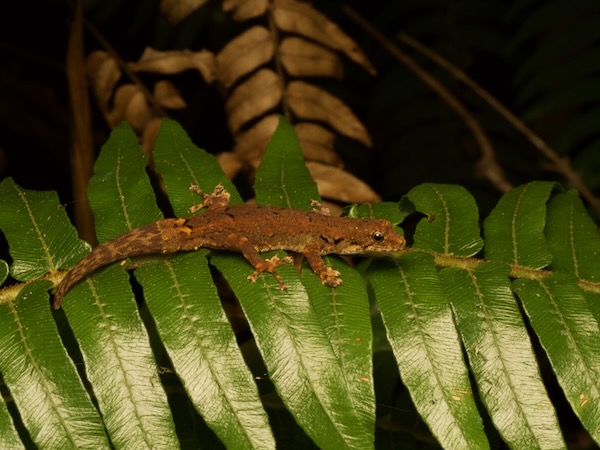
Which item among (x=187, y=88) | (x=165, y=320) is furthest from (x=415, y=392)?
(x=187, y=88)

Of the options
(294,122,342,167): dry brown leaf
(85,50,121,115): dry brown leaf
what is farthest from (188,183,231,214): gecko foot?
(85,50,121,115): dry brown leaf

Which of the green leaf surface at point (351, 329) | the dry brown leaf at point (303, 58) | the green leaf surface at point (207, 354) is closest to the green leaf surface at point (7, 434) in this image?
the green leaf surface at point (207, 354)

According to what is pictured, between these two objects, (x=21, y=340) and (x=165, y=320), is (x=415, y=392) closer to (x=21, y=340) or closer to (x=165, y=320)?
(x=165, y=320)

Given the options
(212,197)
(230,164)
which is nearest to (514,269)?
(212,197)

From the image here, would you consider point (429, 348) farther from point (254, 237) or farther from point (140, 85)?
point (140, 85)

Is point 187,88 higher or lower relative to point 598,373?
higher
